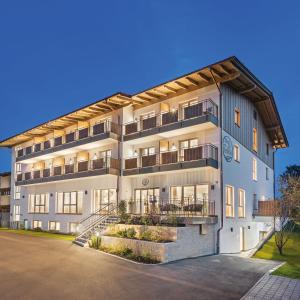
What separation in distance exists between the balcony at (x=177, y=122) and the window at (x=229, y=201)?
4076 mm

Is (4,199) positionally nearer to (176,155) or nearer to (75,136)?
(75,136)

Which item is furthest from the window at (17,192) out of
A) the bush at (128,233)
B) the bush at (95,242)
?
the bush at (128,233)

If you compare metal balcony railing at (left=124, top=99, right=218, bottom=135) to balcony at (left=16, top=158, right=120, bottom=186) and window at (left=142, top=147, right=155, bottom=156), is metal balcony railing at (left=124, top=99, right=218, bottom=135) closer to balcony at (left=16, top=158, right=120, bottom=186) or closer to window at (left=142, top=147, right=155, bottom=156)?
window at (left=142, top=147, right=155, bottom=156)

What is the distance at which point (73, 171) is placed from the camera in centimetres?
2789

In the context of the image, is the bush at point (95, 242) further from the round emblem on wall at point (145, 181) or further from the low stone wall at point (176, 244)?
the round emblem on wall at point (145, 181)

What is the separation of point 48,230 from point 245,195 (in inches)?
684

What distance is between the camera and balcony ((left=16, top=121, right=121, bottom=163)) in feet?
82.1

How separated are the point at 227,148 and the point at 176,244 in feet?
24.5

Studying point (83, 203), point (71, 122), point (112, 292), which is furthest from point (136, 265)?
point (71, 122)

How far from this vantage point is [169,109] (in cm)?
2352

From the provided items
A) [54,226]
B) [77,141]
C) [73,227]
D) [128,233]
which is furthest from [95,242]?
[54,226]

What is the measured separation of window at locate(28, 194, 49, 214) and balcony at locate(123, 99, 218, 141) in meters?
12.4

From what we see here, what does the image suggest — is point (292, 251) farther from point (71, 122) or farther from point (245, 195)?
point (71, 122)

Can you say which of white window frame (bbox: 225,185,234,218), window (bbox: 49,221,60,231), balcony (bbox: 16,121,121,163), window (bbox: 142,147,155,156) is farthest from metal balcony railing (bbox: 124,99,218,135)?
window (bbox: 49,221,60,231)
